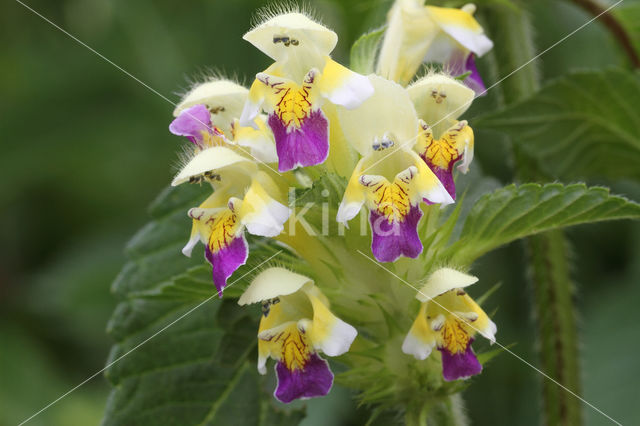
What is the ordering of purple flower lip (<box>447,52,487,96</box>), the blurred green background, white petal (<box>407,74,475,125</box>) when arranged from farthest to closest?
the blurred green background
purple flower lip (<box>447,52,487,96</box>)
white petal (<box>407,74,475,125</box>)

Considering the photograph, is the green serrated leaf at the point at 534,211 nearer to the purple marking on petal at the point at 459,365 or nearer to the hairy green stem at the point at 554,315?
the purple marking on petal at the point at 459,365

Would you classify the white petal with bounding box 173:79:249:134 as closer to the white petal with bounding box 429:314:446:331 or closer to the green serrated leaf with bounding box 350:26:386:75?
the green serrated leaf with bounding box 350:26:386:75

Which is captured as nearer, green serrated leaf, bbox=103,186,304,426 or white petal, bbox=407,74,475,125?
white petal, bbox=407,74,475,125

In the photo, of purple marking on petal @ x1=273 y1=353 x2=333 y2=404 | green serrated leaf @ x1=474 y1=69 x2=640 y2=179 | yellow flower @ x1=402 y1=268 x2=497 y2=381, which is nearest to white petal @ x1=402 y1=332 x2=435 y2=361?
yellow flower @ x1=402 y1=268 x2=497 y2=381

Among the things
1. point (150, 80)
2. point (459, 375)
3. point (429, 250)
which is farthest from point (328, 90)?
point (150, 80)

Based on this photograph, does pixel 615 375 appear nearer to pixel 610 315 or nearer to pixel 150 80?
pixel 610 315

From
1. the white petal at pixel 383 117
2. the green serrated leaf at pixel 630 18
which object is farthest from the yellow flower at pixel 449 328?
the green serrated leaf at pixel 630 18
